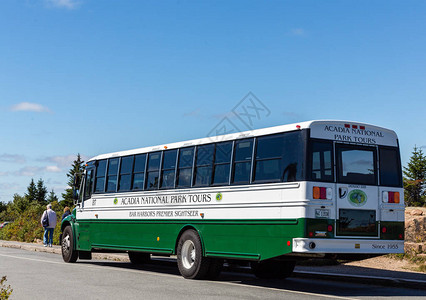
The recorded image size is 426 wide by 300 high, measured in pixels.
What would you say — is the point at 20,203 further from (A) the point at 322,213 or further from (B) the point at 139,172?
(A) the point at 322,213

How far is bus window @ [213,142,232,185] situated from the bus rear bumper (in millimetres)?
2757

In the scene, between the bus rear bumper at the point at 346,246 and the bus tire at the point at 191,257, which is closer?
the bus rear bumper at the point at 346,246

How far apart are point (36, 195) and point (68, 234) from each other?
98.5 meters

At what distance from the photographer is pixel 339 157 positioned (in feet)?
40.0

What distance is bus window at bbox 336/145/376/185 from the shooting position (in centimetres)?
1217

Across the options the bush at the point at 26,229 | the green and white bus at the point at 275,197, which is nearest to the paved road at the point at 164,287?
the green and white bus at the point at 275,197

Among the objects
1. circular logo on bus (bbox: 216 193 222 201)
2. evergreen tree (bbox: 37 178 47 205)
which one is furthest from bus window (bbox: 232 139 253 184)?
evergreen tree (bbox: 37 178 47 205)

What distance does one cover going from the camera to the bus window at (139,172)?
16.6 metres

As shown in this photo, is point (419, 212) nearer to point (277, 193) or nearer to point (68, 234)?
point (277, 193)

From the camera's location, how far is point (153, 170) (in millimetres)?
16188

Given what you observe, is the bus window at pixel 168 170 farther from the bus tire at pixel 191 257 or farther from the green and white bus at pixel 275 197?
the bus tire at pixel 191 257

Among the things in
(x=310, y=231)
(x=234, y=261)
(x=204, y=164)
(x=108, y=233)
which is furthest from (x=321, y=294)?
(x=108, y=233)

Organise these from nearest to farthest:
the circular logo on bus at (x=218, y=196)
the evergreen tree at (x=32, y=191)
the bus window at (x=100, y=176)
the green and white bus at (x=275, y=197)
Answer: the green and white bus at (x=275, y=197), the circular logo on bus at (x=218, y=196), the bus window at (x=100, y=176), the evergreen tree at (x=32, y=191)

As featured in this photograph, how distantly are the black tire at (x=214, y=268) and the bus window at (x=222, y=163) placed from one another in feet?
5.86
